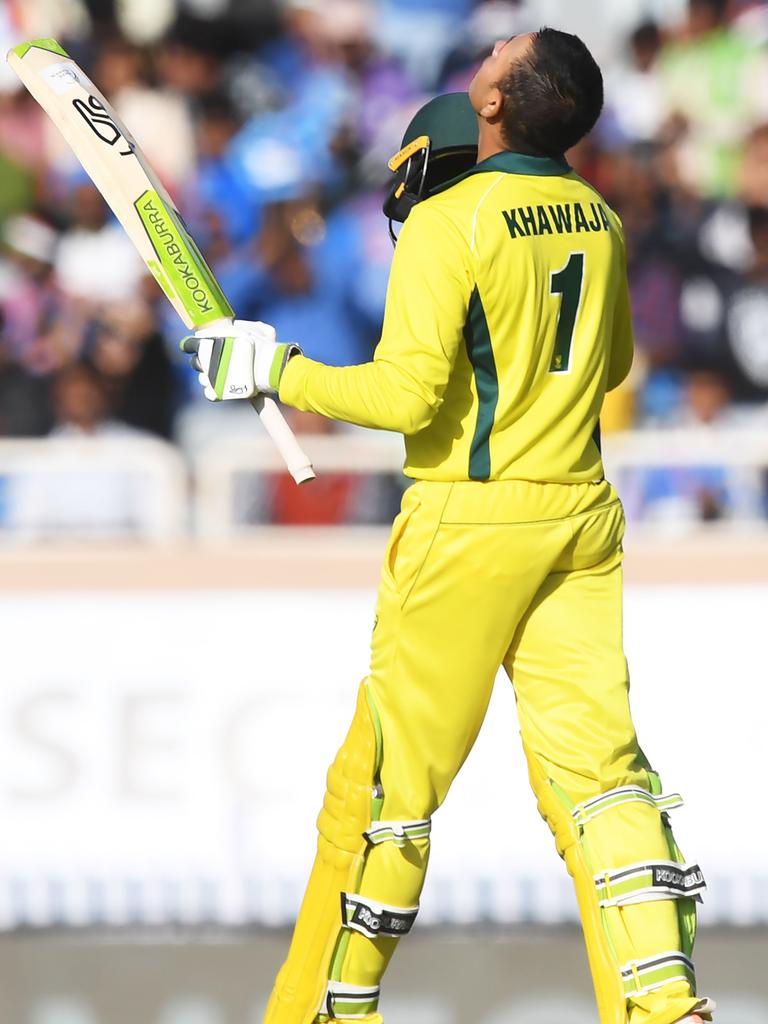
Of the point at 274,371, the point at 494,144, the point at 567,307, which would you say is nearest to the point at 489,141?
the point at 494,144

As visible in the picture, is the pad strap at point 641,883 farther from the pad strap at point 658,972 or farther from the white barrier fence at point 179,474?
the white barrier fence at point 179,474

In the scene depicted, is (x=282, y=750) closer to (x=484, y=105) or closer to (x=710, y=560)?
(x=710, y=560)

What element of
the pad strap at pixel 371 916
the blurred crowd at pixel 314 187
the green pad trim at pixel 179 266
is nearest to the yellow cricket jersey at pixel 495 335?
the green pad trim at pixel 179 266

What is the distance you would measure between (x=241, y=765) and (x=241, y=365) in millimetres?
1235

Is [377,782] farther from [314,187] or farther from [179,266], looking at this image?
[314,187]

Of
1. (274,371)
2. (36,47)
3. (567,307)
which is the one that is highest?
(36,47)

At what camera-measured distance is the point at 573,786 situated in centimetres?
264

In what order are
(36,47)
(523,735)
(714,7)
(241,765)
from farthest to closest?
(714,7) < (241,765) < (36,47) < (523,735)

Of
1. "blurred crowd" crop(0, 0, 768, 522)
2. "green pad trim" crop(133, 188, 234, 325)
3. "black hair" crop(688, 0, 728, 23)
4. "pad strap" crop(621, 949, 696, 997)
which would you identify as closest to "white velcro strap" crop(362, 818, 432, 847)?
"pad strap" crop(621, 949, 696, 997)

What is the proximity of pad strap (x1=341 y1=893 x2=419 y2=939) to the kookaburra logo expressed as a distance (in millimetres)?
1298

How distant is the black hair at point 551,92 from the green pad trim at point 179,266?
57 centimetres

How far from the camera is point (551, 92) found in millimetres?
2539

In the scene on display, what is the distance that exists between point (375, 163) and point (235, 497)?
174cm

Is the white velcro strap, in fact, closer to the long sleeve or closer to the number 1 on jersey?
the long sleeve
